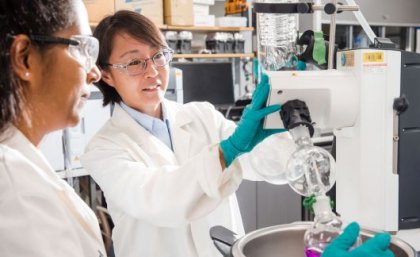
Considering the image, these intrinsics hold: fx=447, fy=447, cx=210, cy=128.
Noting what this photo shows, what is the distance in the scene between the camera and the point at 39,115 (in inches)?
31.6

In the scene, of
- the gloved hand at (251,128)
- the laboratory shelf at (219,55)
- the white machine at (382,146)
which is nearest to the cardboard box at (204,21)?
the laboratory shelf at (219,55)

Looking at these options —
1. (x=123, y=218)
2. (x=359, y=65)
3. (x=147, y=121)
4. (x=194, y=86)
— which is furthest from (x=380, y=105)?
(x=194, y=86)

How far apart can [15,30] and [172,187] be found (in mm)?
508

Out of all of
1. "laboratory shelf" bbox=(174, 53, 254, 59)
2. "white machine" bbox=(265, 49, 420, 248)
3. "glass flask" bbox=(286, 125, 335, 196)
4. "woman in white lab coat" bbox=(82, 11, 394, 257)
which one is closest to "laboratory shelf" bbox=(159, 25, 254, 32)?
"laboratory shelf" bbox=(174, 53, 254, 59)

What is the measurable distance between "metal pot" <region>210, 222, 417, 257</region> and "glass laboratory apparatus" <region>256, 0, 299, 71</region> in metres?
0.45

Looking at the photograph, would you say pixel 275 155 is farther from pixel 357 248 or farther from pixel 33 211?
pixel 33 211

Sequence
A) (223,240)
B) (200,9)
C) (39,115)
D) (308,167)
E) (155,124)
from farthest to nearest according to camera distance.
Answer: (200,9), (155,124), (223,240), (308,167), (39,115)

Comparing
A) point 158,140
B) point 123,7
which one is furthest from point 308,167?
point 123,7

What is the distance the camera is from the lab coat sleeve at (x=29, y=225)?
67 cm

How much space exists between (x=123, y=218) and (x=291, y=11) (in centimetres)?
73

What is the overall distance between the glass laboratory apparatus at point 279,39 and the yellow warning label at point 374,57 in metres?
0.19

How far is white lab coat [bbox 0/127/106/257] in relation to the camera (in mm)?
679

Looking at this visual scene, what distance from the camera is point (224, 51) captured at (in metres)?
4.16

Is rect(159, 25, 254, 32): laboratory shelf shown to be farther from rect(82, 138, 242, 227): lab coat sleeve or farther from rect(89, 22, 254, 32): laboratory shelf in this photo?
rect(82, 138, 242, 227): lab coat sleeve
